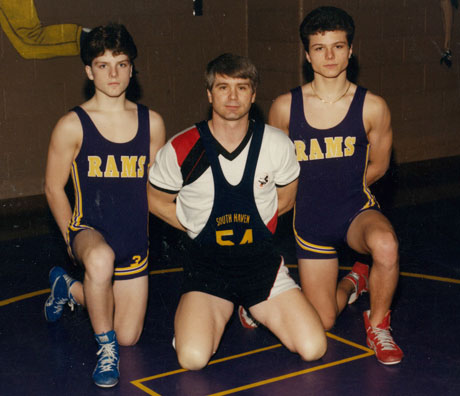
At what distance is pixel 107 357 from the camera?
3.96 m

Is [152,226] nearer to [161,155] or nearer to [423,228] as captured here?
[423,228]

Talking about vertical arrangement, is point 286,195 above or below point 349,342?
above

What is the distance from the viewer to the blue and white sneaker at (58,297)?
4.72m

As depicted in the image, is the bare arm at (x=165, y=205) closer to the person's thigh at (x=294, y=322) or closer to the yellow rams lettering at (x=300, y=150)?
the person's thigh at (x=294, y=322)

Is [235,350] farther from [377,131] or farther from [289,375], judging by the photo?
[377,131]

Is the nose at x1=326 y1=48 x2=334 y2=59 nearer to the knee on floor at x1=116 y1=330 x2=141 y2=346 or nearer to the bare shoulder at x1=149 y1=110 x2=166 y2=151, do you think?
the bare shoulder at x1=149 y1=110 x2=166 y2=151

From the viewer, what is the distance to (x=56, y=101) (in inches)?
307

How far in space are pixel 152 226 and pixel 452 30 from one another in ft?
15.1

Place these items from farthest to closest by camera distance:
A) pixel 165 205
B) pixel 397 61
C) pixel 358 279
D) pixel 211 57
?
pixel 397 61, pixel 211 57, pixel 358 279, pixel 165 205

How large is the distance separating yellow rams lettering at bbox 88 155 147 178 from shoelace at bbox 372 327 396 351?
5.01 ft

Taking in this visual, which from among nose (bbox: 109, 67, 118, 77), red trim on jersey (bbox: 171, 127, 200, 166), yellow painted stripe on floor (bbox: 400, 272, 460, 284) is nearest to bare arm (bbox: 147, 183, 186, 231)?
red trim on jersey (bbox: 171, 127, 200, 166)

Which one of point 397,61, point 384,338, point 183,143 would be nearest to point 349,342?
point 384,338

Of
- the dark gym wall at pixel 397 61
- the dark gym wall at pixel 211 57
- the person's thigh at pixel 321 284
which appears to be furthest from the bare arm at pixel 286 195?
the dark gym wall at pixel 397 61

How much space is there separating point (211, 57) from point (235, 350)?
4.92m
